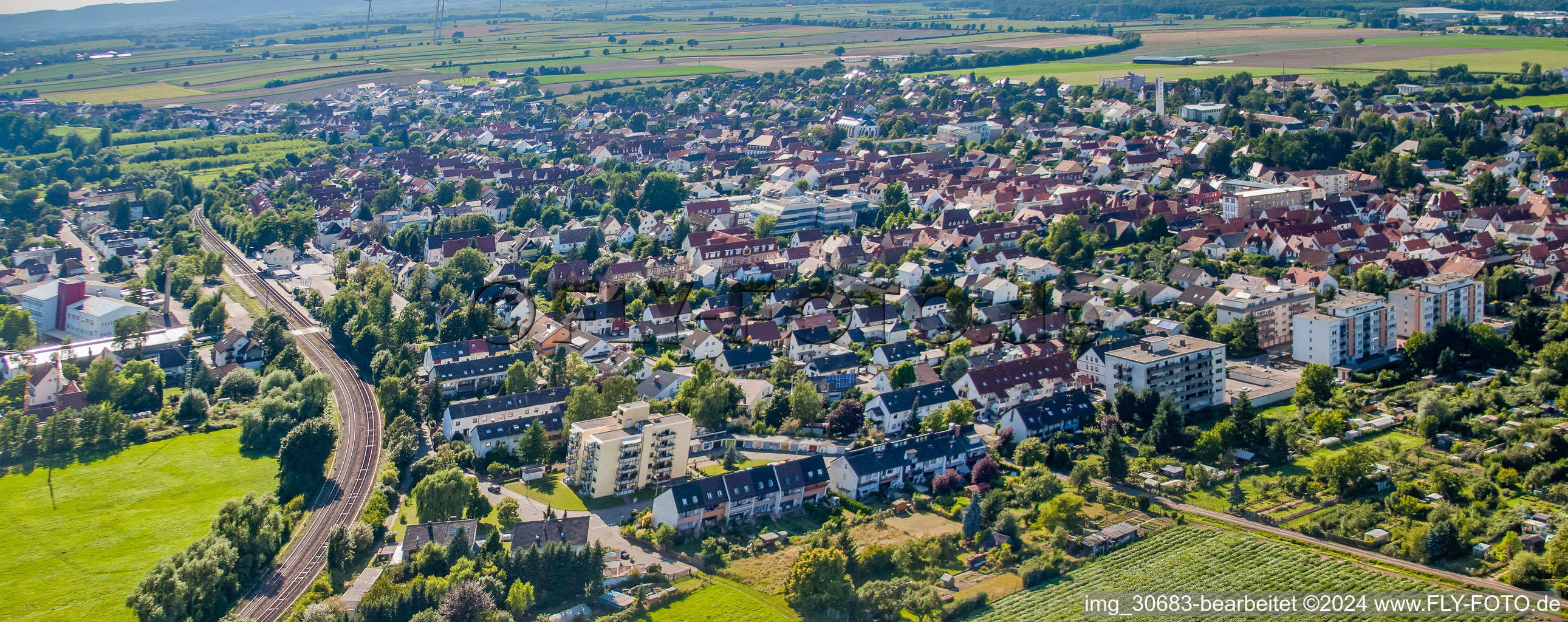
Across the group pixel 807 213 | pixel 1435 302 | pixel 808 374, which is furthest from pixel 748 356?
pixel 1435 302

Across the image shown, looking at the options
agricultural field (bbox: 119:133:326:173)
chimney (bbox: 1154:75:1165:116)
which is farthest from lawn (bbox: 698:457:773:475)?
agricultural field (bbox: 119:133:326:173)

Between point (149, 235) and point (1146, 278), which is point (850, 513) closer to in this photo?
point (1146, 278)

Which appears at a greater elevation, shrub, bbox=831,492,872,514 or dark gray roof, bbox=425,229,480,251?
dark gray roof, bbox=425,229,480,251

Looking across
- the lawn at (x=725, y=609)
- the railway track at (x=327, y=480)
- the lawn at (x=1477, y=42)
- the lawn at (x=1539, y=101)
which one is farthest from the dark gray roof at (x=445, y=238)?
the lawn at (x=1477, y=42)

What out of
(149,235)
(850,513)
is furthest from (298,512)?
(149,235)

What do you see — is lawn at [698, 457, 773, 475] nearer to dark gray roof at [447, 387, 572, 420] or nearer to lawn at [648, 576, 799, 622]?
dark gray roof at [447, 387, 572, 420]

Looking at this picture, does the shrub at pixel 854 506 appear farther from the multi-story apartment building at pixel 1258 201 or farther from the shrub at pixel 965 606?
the multi-story apartment building at pixel 1258 201

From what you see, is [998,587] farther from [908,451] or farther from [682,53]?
[682,53]
